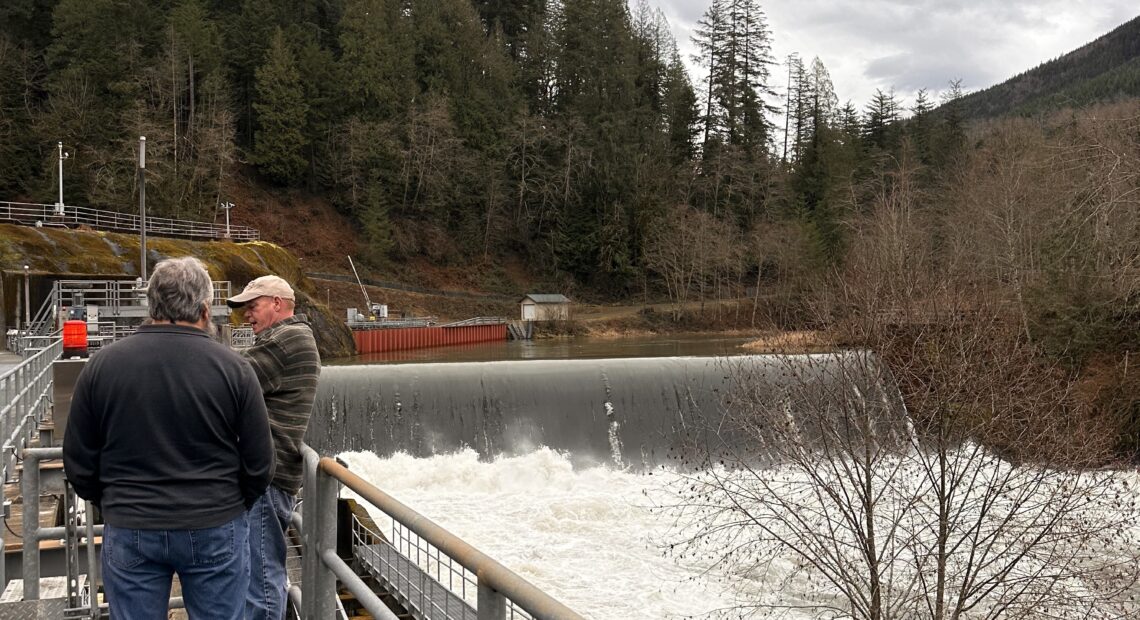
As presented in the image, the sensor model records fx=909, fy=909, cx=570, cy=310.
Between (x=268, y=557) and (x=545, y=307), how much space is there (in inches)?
1888

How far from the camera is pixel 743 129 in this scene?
7106cm

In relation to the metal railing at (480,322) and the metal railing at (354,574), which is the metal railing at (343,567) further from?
the metal railing at (480,322)

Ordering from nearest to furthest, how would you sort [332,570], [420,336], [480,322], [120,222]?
1. [332,570]
2. [120,222]
3. [420,336]
4. [480,322]

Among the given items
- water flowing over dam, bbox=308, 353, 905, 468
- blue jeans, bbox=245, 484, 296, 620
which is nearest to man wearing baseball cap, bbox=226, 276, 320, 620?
blue jeans, bbox=245, 484, 296, 620

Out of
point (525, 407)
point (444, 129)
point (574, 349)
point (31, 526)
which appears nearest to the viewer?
point (31, 526)

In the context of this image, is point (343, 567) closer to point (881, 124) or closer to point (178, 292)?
point (178, 292)

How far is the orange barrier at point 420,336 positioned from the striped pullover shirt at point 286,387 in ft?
113

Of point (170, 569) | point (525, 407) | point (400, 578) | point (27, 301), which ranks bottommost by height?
point (525, 407)

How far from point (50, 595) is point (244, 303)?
2.42 m

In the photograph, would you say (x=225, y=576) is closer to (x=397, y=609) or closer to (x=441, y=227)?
(x=397, y=609)

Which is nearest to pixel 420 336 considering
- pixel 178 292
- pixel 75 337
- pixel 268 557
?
pixel 75 337

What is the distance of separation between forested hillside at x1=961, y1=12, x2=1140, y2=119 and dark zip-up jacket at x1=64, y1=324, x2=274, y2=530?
453 feet

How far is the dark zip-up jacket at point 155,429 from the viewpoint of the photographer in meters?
3.26

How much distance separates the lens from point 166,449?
3273mm
